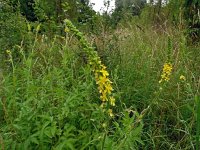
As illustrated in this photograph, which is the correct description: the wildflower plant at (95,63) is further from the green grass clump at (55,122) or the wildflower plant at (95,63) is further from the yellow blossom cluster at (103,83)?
the green grass clump at (55,122)

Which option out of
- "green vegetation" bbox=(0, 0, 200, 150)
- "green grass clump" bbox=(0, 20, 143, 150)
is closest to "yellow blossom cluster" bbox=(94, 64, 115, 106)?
"green vegetation" bbox=(0, 0, 200, 150)

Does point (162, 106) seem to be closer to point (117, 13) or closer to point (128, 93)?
point (128, 93)

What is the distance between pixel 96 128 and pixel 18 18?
343cm

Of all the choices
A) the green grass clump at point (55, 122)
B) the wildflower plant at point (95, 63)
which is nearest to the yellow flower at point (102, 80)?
the wildflower plant at point (95, 63)

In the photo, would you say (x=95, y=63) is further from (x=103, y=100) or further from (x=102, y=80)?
(x=103, y=100)

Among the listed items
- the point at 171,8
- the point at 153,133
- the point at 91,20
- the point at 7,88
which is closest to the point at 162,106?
the point at 153,133

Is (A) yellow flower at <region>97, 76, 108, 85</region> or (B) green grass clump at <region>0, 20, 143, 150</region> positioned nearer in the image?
(A) yellow flower at <region>97, 76, 108, 85</region>

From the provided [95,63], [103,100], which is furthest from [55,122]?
[95,63]

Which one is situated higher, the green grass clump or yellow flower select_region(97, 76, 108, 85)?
yellow flower select_region(97, 76, 108, 85)

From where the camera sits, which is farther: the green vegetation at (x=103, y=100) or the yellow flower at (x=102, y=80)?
the green vegetation at (x=103, y=100)

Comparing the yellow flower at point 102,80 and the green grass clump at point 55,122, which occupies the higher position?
the yellow flower at point 102,80

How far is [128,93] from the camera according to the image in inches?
117

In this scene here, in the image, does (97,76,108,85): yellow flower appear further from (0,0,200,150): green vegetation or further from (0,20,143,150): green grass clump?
(0,20,143,150): green grass clump

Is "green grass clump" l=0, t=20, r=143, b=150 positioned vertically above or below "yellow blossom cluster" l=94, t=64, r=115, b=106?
below
